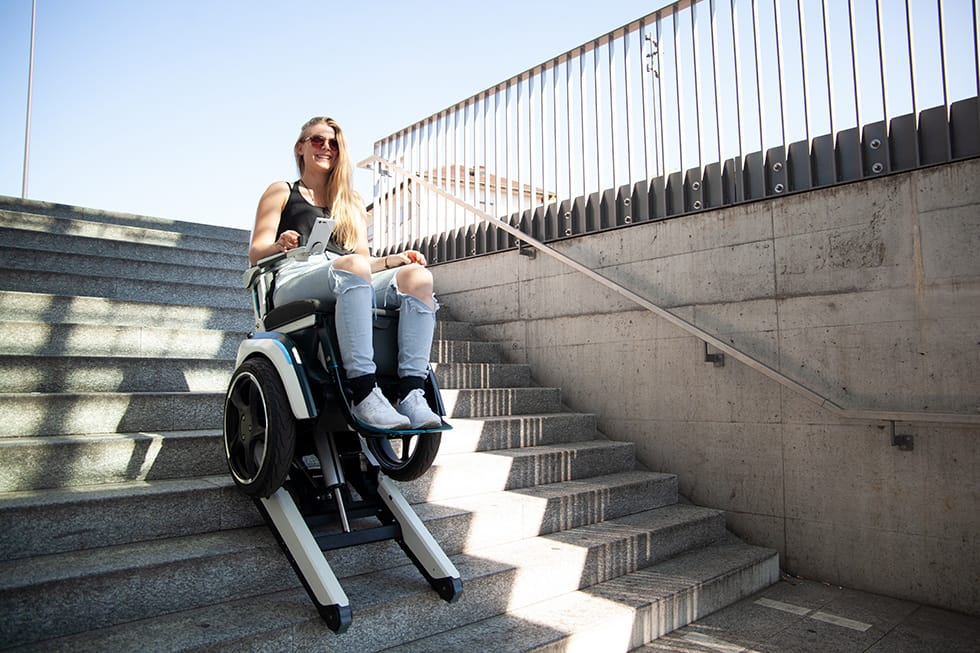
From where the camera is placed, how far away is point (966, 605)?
229 cm

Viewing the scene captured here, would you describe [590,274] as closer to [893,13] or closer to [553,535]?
[553,535]

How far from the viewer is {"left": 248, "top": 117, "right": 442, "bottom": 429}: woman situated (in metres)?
1.62

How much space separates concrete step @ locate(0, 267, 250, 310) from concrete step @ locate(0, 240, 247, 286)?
0.06ft

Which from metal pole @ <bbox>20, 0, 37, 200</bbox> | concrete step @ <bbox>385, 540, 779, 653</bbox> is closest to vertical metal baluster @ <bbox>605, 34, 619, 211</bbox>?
concrete step @ <bbox>385, 540, 779, 653</bbox>

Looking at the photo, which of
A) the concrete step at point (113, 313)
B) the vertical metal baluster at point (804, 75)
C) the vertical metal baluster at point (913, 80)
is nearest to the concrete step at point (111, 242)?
the concrete step at point (113, 313)

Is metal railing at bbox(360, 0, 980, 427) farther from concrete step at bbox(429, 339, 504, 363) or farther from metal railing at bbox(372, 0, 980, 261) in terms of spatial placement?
concrete step at bbox(429, 339, 504, 363)

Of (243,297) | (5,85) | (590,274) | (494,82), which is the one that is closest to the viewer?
(590,274)

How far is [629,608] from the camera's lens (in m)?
2.06

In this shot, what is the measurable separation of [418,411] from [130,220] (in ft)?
11.3

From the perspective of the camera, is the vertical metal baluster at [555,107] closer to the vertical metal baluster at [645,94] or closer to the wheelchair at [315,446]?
the vertical metal baluster at [645,94]

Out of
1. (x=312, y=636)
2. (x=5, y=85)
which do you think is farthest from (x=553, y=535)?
(x=5, y=85)

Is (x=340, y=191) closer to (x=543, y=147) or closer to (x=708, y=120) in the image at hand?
(x=708, y=120)

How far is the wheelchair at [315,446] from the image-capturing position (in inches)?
63.0

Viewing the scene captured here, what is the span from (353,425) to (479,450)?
142 cm
